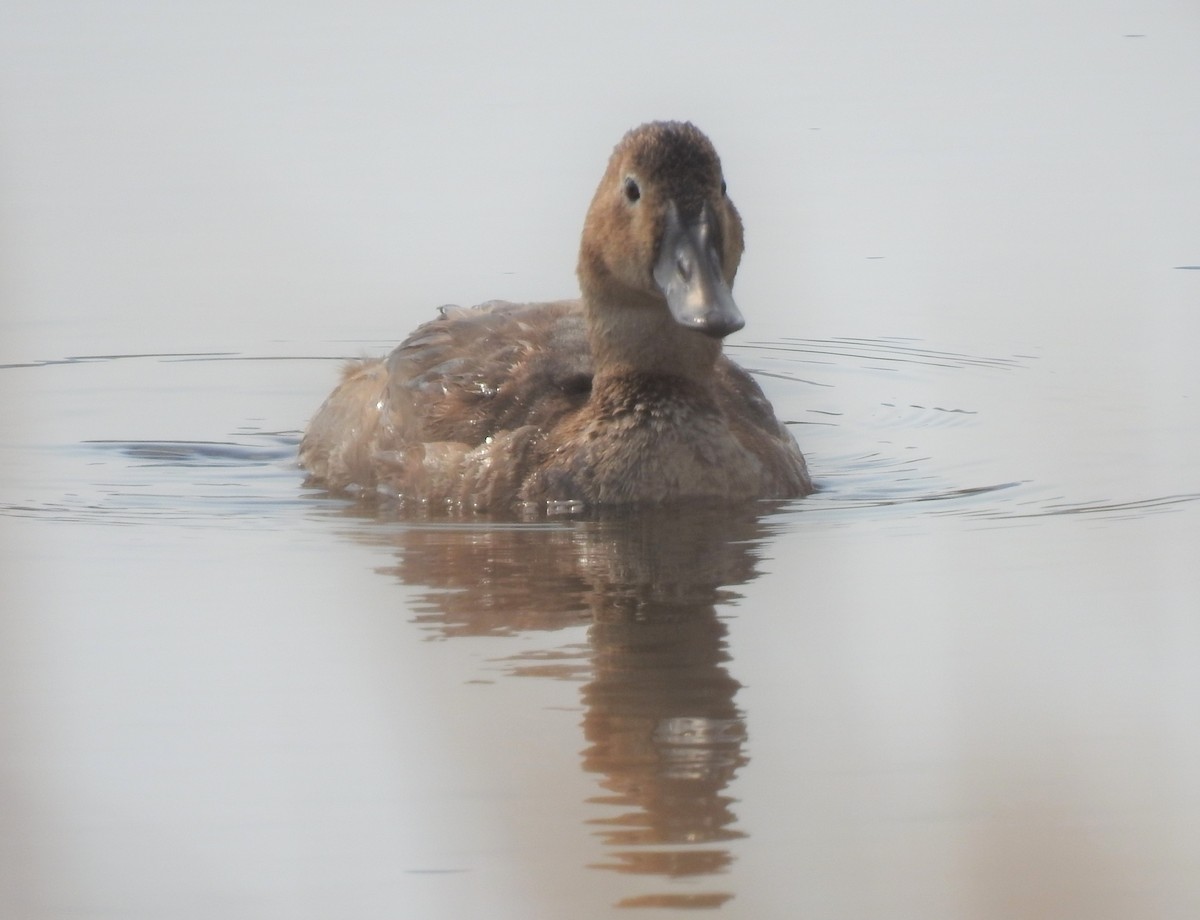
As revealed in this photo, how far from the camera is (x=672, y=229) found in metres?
7.71

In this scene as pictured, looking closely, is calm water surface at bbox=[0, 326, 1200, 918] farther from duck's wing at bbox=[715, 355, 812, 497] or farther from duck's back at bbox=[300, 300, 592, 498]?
Answer: duck's back at bbox=[300, 300, 592, 498]

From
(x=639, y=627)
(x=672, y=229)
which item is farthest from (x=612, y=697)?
(x=672, y=229)

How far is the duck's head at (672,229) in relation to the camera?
7.47m

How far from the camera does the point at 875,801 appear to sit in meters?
4.23

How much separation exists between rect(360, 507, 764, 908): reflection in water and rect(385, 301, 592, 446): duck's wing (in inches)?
28.2

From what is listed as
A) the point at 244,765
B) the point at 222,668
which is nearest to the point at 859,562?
the point at 222,668

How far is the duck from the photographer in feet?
25.4

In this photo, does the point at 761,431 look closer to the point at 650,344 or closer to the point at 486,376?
the point at 650,344

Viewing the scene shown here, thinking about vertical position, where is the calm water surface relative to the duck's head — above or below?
below

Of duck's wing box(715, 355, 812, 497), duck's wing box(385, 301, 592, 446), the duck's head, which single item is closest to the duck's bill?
the duck's head

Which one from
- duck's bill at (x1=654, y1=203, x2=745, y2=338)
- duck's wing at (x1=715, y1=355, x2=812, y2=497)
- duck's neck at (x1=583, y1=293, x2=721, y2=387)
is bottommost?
duck's wing at (x1=715, y1=355, x2=812, y2=497)

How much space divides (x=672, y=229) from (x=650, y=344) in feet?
2.05

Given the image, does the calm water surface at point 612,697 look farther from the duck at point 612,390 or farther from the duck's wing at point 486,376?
the duck's wing at point 486,376

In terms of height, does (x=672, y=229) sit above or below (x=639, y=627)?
above
